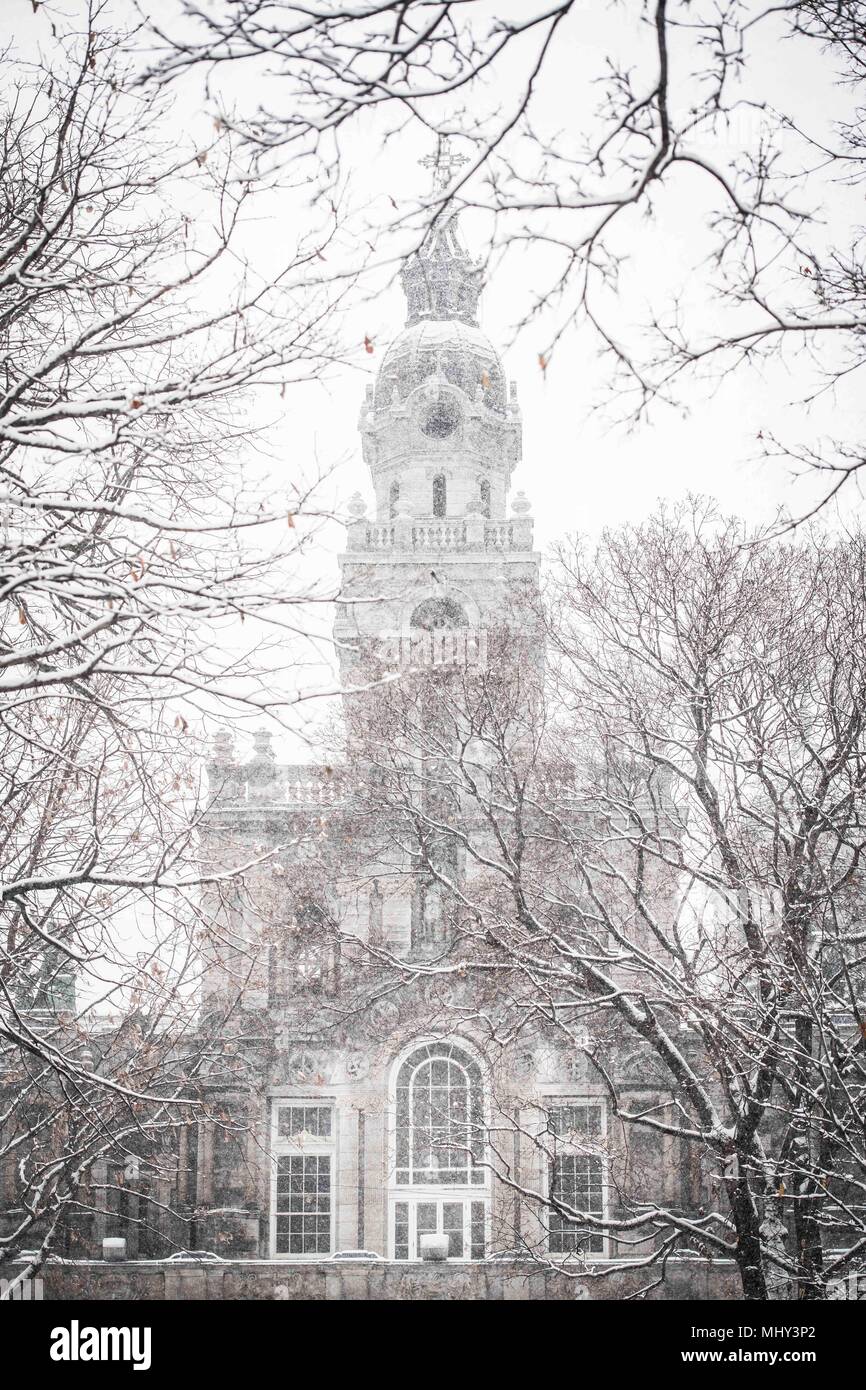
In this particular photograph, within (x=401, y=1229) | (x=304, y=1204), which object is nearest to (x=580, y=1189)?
(x=401, y=1229)

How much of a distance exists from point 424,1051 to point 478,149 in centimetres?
2531

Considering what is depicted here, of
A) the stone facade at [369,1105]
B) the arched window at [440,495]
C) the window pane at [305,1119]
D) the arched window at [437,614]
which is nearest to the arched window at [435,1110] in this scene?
the stone facade at [369,1105]

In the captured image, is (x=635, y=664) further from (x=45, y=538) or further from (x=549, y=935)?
(x=45, y=538)

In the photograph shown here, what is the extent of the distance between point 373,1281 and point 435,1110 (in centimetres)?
728

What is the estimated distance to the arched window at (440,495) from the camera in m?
41.2

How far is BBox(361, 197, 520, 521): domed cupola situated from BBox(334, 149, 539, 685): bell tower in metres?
0.03

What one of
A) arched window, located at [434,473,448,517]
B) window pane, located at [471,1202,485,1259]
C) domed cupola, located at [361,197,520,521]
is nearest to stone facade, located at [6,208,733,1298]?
window pane, located at [471,1202,485,1259]

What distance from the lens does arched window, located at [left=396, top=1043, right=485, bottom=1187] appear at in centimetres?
2820

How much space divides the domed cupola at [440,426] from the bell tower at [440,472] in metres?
0.03

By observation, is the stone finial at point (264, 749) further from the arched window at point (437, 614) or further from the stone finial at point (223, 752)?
the stone finial at point (223, 752)

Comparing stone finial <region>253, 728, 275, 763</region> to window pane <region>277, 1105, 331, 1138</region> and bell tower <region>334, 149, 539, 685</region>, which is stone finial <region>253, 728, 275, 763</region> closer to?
bell tower <region>334, 149, 539, 685</region>
